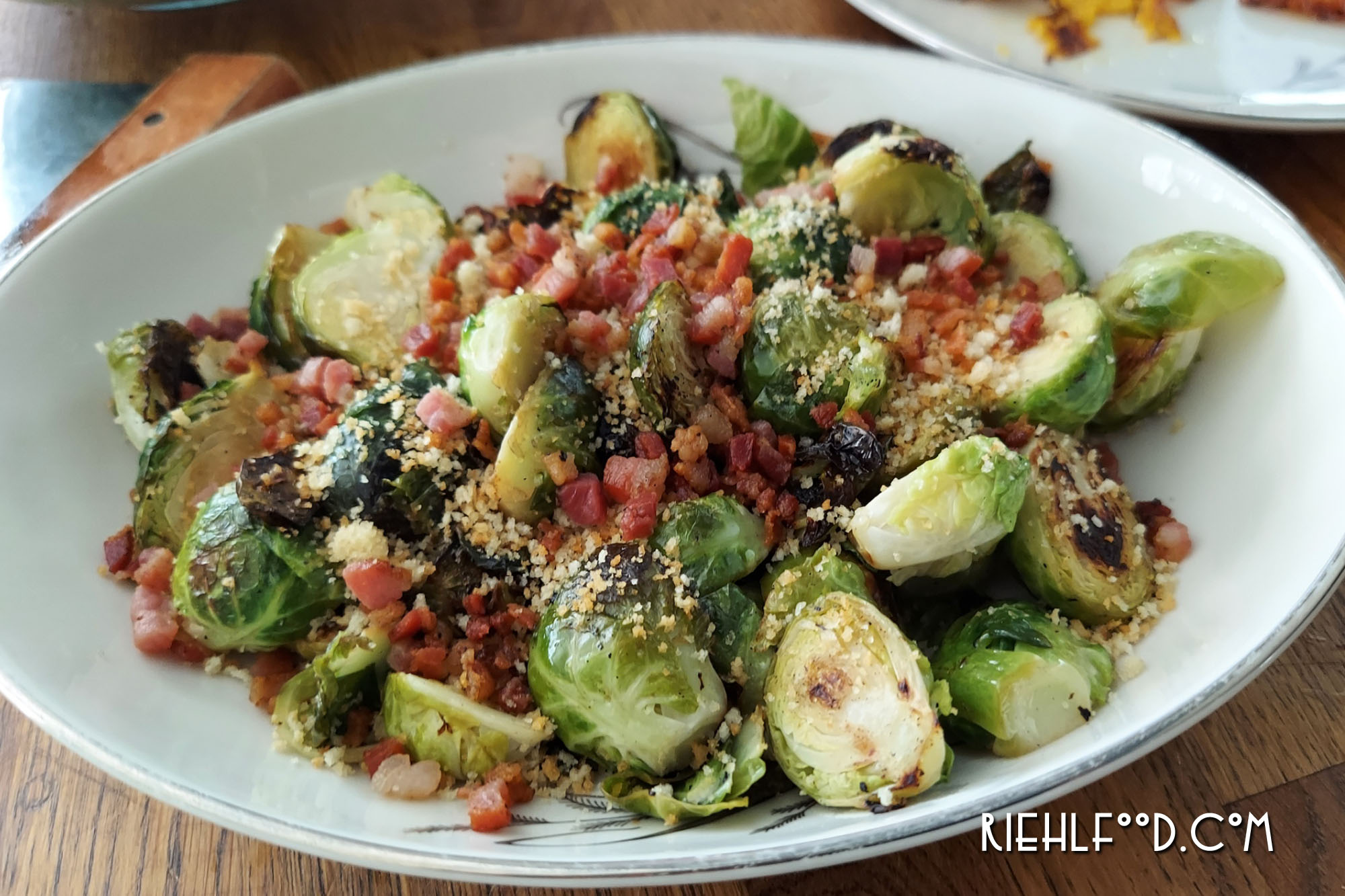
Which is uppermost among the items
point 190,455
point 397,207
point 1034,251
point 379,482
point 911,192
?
point 911,192

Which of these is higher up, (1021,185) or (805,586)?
(1021,185)

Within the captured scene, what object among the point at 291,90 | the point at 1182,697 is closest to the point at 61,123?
the point at 291,90

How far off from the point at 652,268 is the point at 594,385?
0.31 meters

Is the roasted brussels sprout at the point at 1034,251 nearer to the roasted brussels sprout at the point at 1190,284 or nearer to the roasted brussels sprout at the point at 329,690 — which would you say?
the roasted brussels sprout at the point at 1190,284

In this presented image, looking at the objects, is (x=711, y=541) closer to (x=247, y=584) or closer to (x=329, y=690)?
(x=329, y=690)

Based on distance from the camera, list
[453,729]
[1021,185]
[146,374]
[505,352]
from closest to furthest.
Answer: [453,729] < [505,352] < [146,374] < [1021,185]

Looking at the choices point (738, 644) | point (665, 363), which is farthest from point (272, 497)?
point (738, 644)

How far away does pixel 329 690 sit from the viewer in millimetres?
1706

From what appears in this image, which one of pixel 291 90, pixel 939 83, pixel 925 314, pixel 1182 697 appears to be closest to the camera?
pixel 1182 697

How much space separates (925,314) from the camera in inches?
81.8

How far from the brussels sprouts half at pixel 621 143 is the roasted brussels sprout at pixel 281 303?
0.77m

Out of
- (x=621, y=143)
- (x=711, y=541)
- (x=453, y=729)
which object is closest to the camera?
(x=453, y=729)

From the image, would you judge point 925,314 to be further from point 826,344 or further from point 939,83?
point 939,83

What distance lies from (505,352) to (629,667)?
0.67 meters
